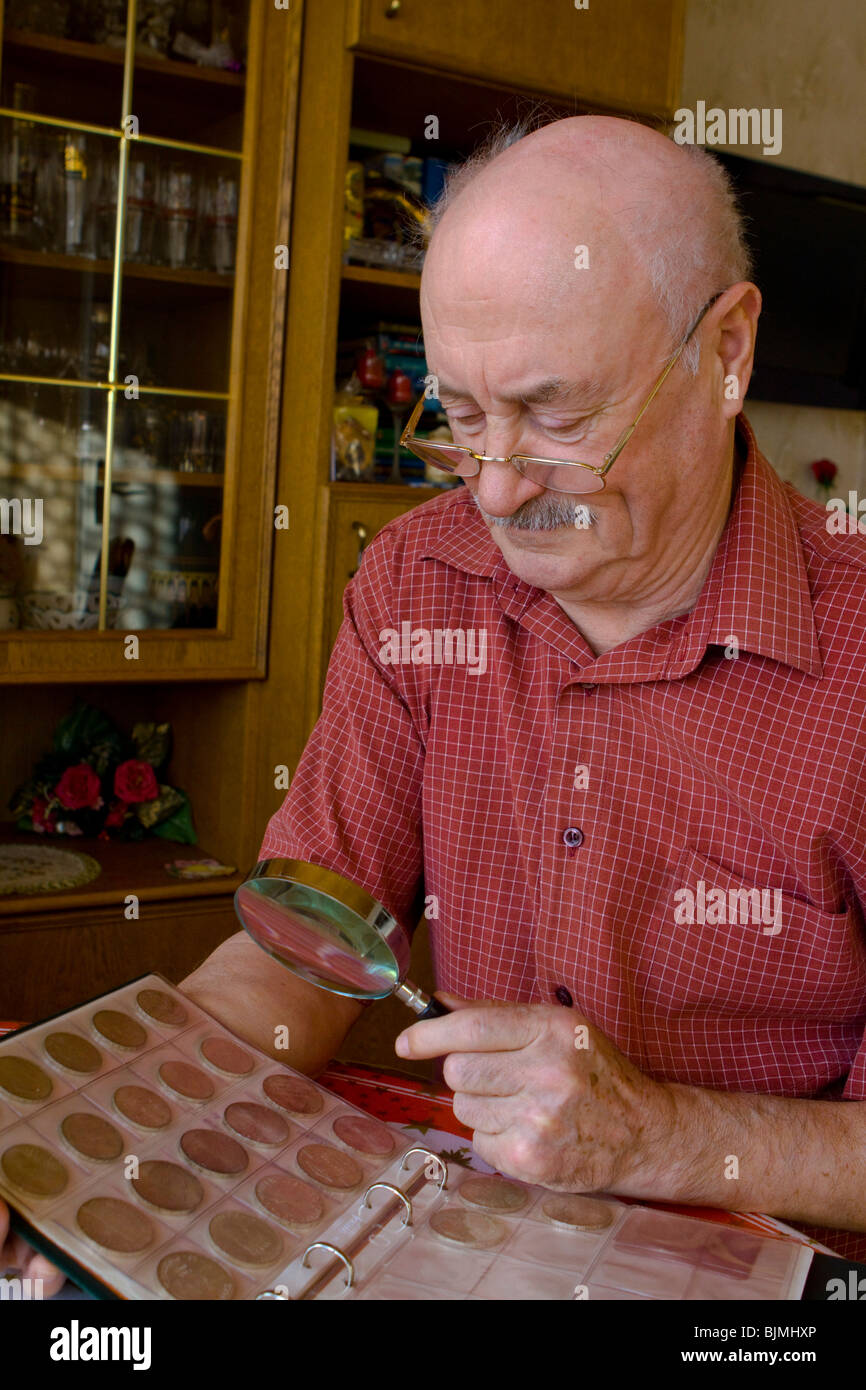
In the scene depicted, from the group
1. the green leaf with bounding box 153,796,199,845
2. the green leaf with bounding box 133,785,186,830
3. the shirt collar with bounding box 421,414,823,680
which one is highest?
the shirt collar with bounding box 421,414,823,680

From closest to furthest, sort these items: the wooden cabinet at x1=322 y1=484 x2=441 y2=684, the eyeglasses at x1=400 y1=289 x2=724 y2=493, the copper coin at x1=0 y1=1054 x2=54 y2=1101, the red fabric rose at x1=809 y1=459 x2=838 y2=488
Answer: the copper coin at x1=0 y1=1054 x2=54 y2=1101, the eyeglasses at x1=400 y1=289 x2=724 y2=493, the wooden cabinet at x1=322 y1=484 x2=441 y2=684, the red fabric rose at x1=809 y1=459 x2=838 y2=488

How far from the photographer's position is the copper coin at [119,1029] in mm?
896

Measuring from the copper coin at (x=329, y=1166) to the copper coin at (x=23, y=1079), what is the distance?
0.56 feet

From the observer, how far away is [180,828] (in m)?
2.60

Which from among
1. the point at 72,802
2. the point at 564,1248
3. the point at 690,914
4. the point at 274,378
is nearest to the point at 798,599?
the point at 690,914

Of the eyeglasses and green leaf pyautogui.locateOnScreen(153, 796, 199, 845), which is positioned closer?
the eyeglasses

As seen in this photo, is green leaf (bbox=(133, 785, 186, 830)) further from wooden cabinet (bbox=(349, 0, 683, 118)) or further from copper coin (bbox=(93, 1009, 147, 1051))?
copper coin (bbox=(93, 1009, 147, 1051))

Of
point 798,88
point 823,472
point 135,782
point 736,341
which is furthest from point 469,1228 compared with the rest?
point 798,88

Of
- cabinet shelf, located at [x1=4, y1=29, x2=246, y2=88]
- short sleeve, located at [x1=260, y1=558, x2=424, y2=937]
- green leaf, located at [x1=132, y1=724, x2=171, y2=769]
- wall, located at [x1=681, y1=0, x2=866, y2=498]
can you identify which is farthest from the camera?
wall, located at [x1=681, y1=0, x2=866, y2=498]

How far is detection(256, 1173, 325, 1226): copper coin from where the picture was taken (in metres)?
0.79

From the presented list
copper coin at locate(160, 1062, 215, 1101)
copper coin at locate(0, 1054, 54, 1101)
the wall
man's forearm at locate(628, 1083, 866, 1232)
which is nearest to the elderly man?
man's forearm at locate(628, 1083, 866, 1232)

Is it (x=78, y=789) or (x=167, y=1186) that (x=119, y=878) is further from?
(x=167, y=1186)

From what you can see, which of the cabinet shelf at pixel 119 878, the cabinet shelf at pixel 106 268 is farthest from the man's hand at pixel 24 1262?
the cabinet shelf at pixel 106 268

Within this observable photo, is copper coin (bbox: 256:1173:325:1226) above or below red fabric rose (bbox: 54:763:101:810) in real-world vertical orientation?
above
